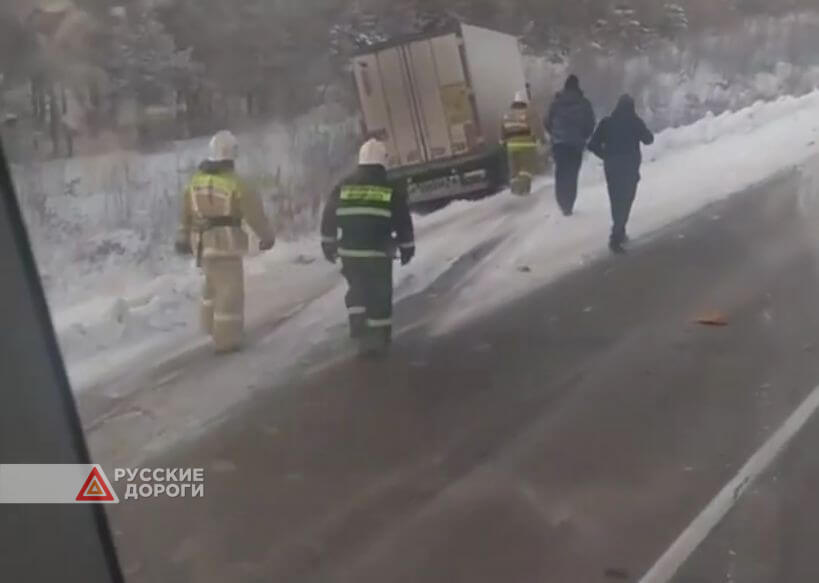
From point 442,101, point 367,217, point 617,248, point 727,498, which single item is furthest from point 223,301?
point 727,498

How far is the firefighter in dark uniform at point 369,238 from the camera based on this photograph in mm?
1054

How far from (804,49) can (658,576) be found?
54cm

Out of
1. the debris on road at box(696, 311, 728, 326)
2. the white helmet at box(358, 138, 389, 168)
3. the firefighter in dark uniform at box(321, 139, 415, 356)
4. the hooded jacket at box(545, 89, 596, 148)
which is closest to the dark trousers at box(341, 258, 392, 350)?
the firefighter in dark uniform at box(321, 139, 415, 356)

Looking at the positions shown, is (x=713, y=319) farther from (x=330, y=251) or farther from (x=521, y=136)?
(x=330, y=251)

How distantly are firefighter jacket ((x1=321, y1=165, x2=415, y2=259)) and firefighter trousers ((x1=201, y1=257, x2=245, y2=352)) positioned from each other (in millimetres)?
97

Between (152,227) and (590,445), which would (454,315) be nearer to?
(590,445)

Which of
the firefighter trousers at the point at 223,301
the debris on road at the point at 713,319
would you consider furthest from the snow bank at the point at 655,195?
the firefighter trousers at the point at 223,301

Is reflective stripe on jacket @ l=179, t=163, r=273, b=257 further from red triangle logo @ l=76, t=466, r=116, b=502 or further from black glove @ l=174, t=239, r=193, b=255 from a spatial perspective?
red triangle logo @ l=76, t=466, r=116, b=502

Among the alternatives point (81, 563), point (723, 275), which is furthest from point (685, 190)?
point (81, 563)

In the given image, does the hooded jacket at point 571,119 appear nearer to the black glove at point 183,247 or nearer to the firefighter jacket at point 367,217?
the firefighter jacket at point 367,217

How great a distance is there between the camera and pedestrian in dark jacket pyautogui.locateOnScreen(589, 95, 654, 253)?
3.49ft

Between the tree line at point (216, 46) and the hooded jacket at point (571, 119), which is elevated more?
the tree line at point (216, 46)

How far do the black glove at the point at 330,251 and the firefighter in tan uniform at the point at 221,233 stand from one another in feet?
0.17

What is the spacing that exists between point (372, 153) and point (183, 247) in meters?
0.21
